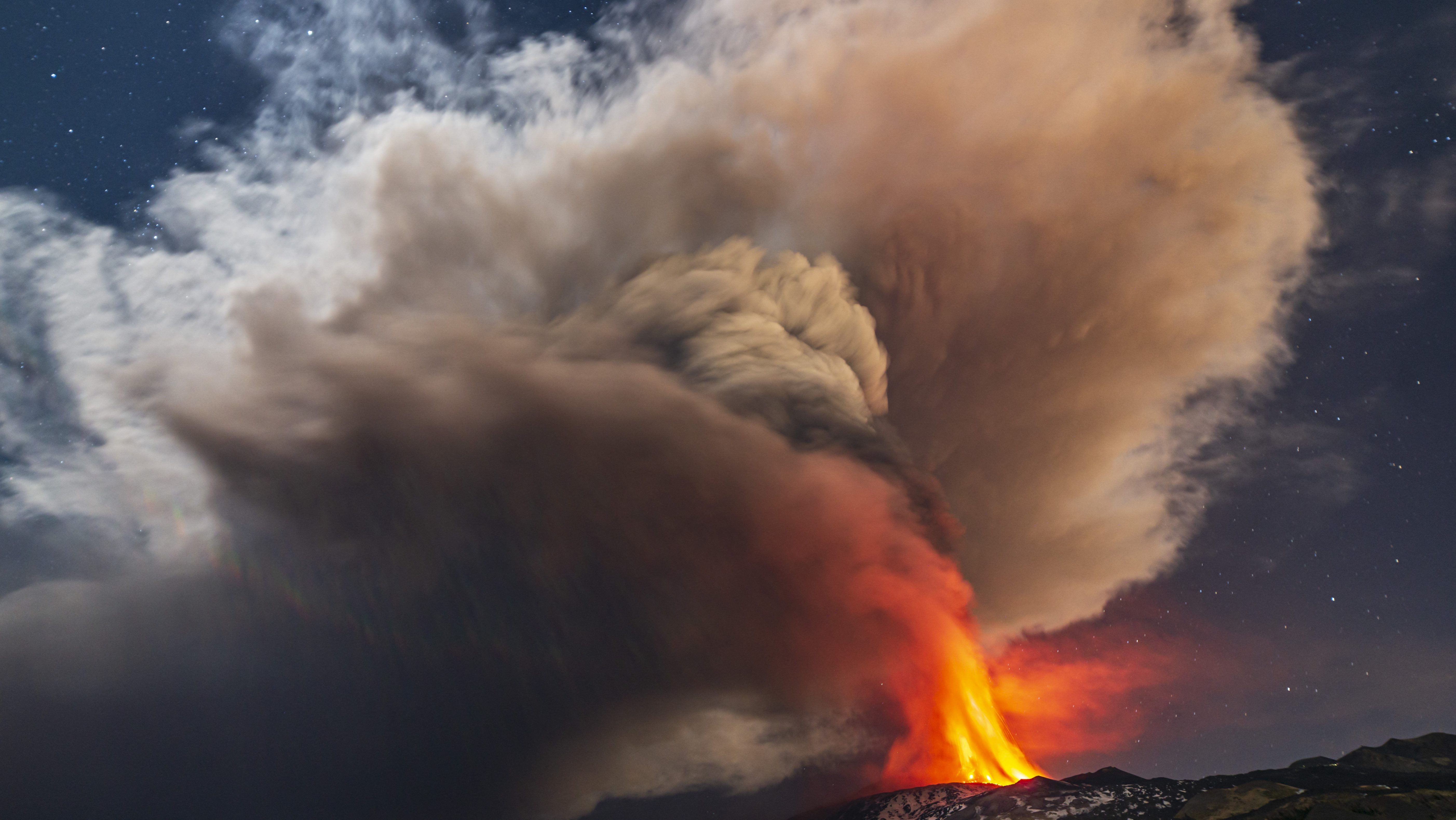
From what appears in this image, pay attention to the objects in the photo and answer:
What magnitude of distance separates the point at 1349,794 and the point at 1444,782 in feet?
177

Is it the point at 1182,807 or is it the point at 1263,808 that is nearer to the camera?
the point at 1263,808

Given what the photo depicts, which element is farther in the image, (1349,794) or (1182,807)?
(1182,807)

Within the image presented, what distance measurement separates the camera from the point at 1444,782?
191250 mm

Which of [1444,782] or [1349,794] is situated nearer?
[1349,794]

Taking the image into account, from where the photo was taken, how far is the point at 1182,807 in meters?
196

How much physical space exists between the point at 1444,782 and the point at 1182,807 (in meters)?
63.9

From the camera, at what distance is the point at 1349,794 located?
165 meters

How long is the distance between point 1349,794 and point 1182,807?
4101cm

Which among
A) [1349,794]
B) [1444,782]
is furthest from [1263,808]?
[1444,782]

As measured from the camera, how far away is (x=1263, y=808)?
174000 mm

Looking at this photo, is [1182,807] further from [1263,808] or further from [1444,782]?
[1444,782]

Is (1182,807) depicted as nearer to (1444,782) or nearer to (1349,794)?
(1349,794)

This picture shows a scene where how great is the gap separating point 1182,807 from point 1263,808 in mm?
25513

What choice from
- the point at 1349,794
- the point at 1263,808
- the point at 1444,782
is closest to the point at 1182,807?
the point at 1263,808
